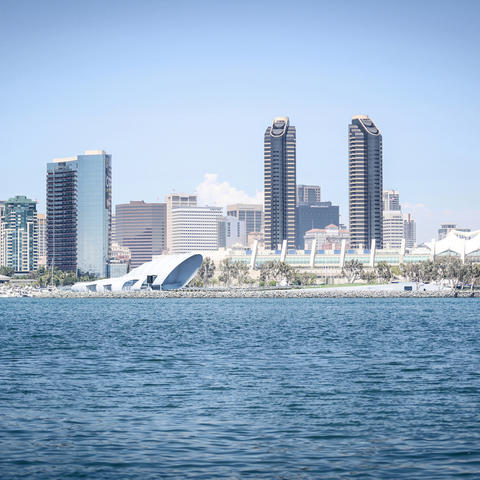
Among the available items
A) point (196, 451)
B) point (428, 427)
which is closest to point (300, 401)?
point (428, 427)

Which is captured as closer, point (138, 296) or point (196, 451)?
point (196, 451)

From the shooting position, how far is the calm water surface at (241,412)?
19984mm

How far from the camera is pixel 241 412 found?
26.6 metres

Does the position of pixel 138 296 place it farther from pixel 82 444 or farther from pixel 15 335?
pixel 82 444

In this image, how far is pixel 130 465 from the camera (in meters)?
19.9

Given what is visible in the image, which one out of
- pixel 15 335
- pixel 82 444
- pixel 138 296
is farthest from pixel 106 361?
pixel 138 296

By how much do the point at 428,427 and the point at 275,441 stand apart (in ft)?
15.5

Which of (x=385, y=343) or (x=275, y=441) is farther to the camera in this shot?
(x=385, y=343)

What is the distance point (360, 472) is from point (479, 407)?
973cm

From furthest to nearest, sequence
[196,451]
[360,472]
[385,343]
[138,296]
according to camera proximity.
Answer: [138,296]
[385,343]
[196,451]
[360,472]

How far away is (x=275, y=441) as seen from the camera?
73.7 ft

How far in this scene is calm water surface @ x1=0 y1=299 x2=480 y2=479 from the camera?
20.0 metres

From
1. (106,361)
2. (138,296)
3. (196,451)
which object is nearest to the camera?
(196,451)

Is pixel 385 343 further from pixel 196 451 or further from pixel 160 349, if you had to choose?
pixel 196 451
